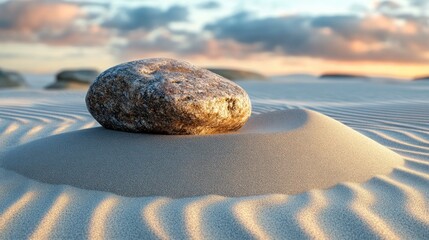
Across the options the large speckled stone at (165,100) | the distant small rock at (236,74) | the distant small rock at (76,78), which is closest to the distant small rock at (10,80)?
the distant small rock at (76,78)

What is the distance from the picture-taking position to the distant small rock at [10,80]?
17.3 meters

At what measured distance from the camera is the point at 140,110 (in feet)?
11.9

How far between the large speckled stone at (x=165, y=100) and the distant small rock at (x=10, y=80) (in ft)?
47.9

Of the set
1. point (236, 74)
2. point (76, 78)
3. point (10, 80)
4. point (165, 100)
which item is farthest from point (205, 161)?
point (236, 74)

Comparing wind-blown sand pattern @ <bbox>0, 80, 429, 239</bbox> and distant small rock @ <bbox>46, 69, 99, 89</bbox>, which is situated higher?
distant small rock @ <bbox>46, 69, 99, 89</bbox>

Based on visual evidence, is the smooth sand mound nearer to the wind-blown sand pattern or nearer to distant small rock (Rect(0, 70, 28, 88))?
the wind-blown sand pattern

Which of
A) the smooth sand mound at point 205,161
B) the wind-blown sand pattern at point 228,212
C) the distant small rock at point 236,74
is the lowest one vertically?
the wind-blown sand pattern at point 228,212

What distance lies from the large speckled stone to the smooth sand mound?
126 mm

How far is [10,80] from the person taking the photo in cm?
1755

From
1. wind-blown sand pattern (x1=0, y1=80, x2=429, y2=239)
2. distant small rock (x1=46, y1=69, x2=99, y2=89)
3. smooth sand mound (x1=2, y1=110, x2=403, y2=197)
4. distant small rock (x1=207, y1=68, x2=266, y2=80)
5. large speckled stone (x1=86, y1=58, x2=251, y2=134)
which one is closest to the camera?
wind-blown sand pattern (x1=0, y1=80, x2=429, y2=239)

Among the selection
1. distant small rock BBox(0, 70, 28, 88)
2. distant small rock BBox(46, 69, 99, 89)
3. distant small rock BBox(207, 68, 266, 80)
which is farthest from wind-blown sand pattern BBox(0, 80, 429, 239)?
distant small rock BBox(207, 68, 266, 80)

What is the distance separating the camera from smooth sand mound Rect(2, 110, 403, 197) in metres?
3.06

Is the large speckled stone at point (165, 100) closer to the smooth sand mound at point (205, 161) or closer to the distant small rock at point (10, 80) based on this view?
the smooth sand mound at point (205, 161)

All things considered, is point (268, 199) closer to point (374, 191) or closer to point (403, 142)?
point (374, 191)
